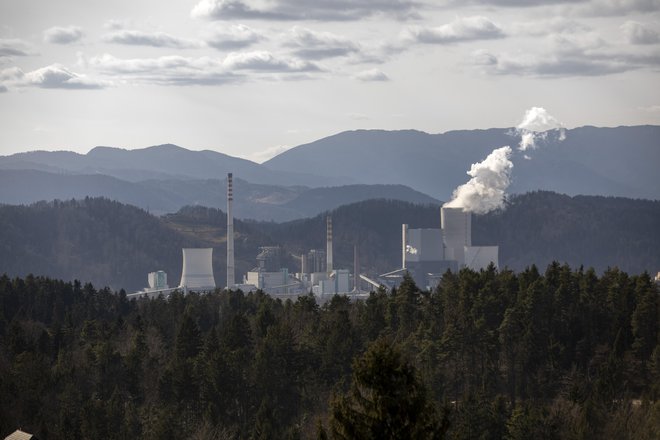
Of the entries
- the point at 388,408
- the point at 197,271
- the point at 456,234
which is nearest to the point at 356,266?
the point at 456,234

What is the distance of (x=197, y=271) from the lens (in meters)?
167

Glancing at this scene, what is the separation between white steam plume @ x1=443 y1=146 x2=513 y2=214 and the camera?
584 feet

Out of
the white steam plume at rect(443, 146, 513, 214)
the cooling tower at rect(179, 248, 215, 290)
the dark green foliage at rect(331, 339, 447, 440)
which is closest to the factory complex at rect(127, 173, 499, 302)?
the cooling tower at rect(179, 248, 215, 290)

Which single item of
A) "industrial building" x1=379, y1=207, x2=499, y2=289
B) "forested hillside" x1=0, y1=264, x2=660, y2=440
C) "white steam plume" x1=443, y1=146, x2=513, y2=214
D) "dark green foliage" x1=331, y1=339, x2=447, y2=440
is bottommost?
"forested hillside" x1=0, y1=264, x2=660, y2=440

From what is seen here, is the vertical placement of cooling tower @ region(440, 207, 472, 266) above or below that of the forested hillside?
above

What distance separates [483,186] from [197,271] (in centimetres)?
3963

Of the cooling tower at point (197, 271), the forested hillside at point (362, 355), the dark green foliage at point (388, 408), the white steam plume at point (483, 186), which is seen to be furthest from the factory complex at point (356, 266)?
the dark green foliage at point (388, 408)

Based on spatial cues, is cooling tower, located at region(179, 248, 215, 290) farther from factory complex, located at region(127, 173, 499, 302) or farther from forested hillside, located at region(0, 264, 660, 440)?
forested hillside, located at region(0, 264, 660, 440)

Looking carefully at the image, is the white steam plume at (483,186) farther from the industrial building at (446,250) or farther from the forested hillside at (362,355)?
the forested hillside at (362,355)

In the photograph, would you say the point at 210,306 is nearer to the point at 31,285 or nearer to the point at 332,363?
the point at 31,285

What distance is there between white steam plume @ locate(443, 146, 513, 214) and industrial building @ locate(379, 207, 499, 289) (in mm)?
2684

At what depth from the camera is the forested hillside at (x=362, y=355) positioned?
188 ft

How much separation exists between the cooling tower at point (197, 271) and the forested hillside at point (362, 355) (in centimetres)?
8686

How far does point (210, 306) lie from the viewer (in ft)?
290
